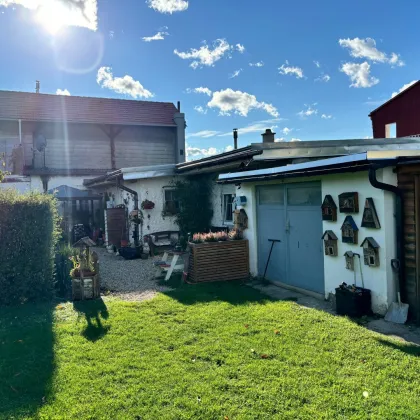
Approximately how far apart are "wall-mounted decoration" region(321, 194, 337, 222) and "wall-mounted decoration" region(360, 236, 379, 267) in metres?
0.80

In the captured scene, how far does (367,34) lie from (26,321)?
1256 centimetres

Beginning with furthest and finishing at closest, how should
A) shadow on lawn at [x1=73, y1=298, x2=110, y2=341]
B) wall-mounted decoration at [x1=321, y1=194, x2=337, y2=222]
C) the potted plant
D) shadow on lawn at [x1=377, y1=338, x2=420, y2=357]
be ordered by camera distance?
the potted plant → wall-mounted decoration at [x1=321, y1=194, x2=337, y2=222] → shadow on lawn at [x1=73, y1=298, x2=110, y2=341] → shadow on lawn at [x1=377, y1=338, x2=420, y2=357]

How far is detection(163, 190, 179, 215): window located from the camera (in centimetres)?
1348

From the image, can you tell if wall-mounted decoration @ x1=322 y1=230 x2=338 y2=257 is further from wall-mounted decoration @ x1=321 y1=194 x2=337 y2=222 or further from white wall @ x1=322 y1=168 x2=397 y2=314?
wall-mounted decoration @ x1=321 y1=194 x2=337 y2=222

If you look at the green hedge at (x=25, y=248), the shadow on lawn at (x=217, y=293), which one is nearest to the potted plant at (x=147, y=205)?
the shadow on lawn at (x=217, y=293)

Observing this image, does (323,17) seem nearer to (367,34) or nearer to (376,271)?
(367,34)

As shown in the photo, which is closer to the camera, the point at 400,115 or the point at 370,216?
the point at 370,216

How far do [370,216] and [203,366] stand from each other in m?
3.38

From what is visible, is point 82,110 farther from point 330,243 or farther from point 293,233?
point 330,243

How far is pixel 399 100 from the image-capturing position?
65.1 feet

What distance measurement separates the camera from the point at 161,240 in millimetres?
13281

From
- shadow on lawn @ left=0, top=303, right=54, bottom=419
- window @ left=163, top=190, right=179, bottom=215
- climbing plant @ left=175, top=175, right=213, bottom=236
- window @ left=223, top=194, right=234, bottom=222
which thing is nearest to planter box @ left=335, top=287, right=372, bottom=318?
shadow on lawn @ left=0, top=303, right=54, bottom=419

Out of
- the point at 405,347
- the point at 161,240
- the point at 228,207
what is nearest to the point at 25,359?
the point at 405,347

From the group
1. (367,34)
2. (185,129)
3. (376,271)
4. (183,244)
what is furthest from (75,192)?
(376,271)
